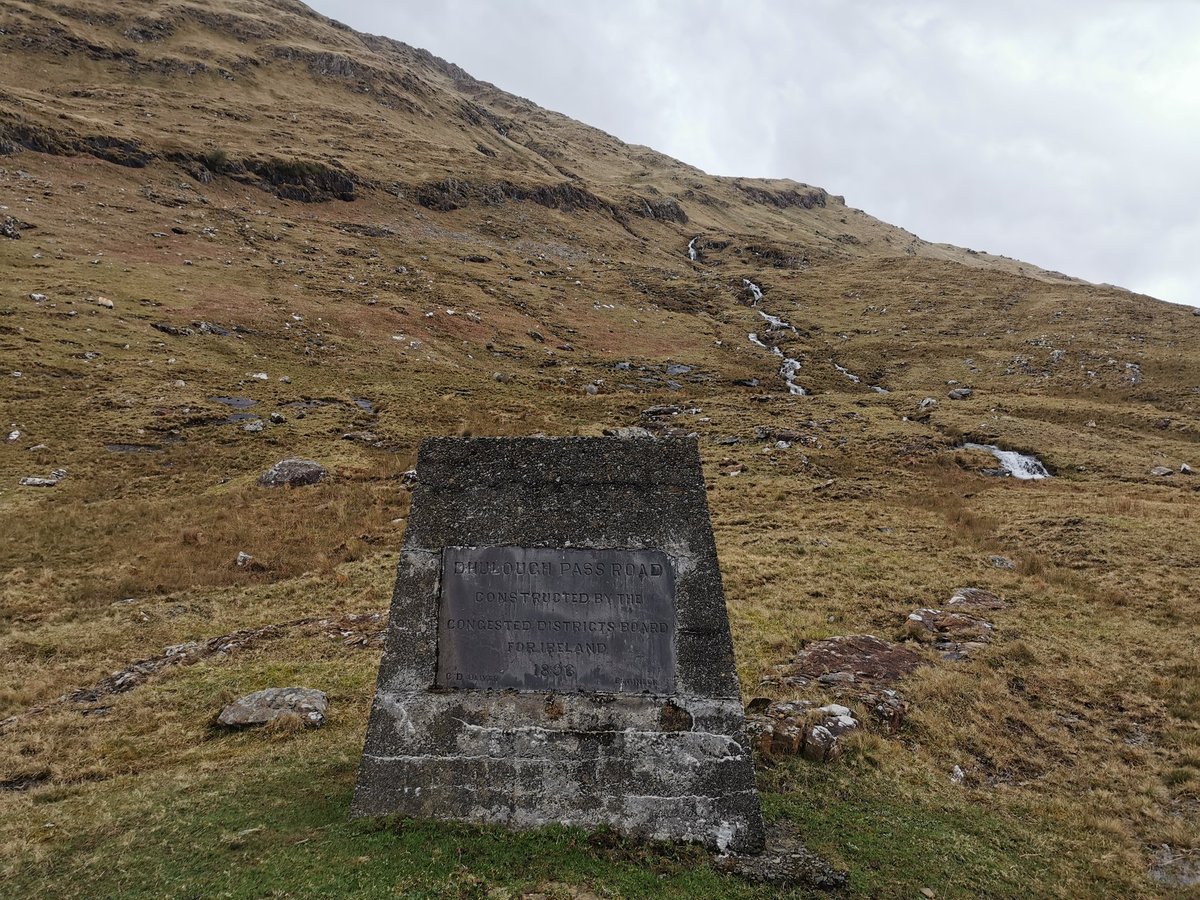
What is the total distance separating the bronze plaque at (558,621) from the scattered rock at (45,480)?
2505 centimetres

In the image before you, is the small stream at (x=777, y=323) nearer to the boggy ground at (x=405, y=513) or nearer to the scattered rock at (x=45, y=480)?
the boggy ground at (x=405, y=513)

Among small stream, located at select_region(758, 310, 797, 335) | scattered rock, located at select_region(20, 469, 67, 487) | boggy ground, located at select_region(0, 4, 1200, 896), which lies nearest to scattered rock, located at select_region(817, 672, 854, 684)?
boggy ground, located at select_region(0, 4, 1200, 896)

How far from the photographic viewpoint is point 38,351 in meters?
32.9

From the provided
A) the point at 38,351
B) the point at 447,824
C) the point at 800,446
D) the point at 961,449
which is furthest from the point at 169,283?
the point at 961,449

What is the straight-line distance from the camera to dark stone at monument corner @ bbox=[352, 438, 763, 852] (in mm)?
6461

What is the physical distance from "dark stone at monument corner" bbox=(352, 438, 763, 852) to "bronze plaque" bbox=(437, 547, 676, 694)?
2 cm

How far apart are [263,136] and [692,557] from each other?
118 m

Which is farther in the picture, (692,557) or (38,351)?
(38,351)

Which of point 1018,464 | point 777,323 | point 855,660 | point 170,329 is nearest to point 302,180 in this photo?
point 170,329

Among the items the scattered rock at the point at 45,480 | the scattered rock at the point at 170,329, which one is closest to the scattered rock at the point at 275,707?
the scattered rock at the point at 45,480

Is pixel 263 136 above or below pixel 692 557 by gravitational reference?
above

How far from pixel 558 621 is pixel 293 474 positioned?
2273cm

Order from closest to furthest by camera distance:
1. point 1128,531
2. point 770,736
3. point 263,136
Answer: point 770,736 → point 1128,531 → point 263,136

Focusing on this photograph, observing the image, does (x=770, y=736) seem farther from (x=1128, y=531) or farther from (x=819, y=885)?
(x=1128, y=531)
